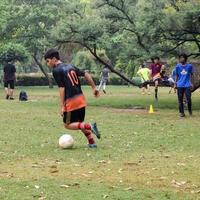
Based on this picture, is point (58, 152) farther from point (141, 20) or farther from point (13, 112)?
point (141, 20)

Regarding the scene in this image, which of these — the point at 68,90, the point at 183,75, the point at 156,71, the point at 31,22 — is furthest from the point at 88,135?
the point at 31,22

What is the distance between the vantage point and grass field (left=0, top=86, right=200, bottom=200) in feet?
22.9

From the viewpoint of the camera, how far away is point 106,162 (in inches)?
359

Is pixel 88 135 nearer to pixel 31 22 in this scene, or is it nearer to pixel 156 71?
pixel 156 71

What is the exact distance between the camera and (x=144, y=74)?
26.8 m

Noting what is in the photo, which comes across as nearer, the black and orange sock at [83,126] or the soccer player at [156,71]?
the black and orange sock at [83,126]

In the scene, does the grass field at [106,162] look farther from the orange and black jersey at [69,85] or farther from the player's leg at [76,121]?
the orange and black jersey at [69,85]

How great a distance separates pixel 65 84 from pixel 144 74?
1654 centimetres

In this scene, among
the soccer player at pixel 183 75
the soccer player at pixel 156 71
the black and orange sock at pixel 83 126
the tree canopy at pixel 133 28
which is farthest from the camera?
the soccer player at pixel 156 71

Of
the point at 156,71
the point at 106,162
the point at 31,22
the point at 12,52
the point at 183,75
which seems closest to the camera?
the point at 106,162

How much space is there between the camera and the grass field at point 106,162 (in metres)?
6.98

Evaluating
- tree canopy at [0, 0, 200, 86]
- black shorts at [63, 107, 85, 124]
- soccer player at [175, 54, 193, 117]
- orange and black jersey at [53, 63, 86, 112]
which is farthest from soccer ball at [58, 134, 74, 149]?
tree canopy at [0, 0, 200, 86]

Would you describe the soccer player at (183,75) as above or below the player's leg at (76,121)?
above

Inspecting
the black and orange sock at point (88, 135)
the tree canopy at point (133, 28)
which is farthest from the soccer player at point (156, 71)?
the black and orange sock at point (88, 135)
